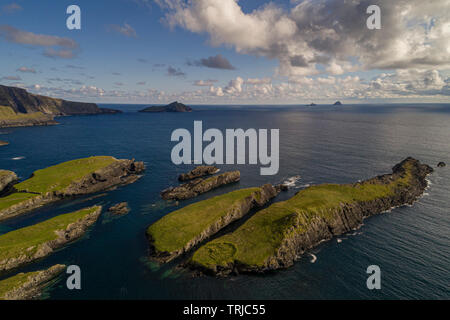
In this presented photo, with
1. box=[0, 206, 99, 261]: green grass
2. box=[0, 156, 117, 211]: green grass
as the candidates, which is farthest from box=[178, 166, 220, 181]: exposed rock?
box=[0, 206, 99, 261]: green grass

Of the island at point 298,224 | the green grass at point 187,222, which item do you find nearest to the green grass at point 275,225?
the island at point 298,224

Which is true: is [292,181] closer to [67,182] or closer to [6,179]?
[67,182]

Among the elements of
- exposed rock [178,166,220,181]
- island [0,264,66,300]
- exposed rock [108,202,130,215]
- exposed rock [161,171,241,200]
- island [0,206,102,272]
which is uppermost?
exposed rock [178,166,220,181]

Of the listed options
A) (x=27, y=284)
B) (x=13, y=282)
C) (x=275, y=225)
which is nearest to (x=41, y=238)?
(x=13, y=282)

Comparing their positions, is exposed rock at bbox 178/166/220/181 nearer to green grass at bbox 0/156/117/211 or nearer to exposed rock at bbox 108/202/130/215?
exposed rock at bbox 108/202/130/215

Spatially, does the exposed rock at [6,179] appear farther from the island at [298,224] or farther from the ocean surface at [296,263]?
the island at [298,224]
